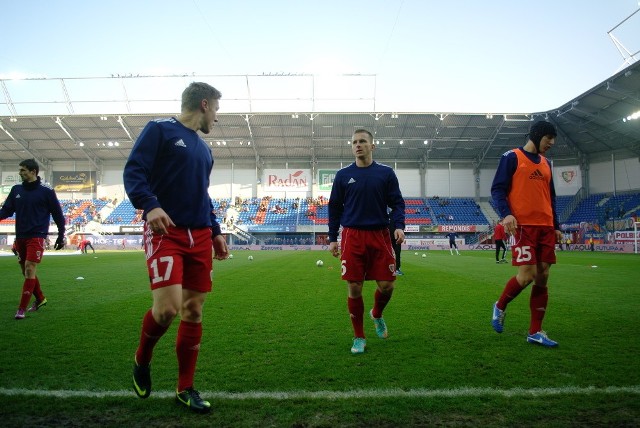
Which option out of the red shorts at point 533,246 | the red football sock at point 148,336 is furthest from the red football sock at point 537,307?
the red football sock at point 148,336

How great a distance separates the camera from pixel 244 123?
4181 centimetres

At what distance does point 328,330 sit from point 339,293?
3314mm

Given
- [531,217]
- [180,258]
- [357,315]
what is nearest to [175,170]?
[180,258]

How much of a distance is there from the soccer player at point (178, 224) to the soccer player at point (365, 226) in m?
1.59

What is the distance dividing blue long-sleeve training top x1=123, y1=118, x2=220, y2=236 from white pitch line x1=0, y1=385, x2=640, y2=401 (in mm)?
1195

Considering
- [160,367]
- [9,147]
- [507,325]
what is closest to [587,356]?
[507,325]

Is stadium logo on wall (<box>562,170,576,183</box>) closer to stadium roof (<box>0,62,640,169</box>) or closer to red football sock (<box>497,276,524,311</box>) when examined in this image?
stadium roof (<box>0,62,640,169</box>)

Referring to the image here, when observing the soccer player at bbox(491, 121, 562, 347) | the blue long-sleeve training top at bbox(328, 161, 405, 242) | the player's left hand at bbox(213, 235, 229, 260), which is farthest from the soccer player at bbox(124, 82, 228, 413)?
the soccer player at bbox(491, 121, 562, 347)

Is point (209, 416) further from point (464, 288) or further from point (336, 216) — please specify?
point (464, 288)

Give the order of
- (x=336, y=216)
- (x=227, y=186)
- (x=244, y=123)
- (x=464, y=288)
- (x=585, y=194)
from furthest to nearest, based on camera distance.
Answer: (x=227, y=186) < (x=585, y=194) < (x=244, y=123) < (x=464, y=288) < (x=336, y=216)

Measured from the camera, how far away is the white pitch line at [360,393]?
279cm

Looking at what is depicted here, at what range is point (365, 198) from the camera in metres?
4.32

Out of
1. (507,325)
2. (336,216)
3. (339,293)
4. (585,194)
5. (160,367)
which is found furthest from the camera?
(585,194)

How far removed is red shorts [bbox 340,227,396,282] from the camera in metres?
4.19
